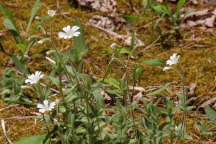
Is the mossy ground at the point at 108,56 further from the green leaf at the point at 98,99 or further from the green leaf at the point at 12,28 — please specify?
the green leaf at the point at 98,99

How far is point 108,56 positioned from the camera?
1.99m

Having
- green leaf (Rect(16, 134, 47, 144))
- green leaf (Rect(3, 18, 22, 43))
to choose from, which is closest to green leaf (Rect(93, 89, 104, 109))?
green leaf (Rect(16, 134, 47, 144))

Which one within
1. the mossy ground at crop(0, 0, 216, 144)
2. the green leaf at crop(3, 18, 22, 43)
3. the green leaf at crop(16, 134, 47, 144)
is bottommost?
the green leaf at crop(16, 134, 47, 144)

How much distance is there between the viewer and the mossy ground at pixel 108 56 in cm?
156

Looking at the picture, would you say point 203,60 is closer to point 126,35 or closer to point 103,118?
point 126,35

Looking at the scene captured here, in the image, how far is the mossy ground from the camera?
1.56 meters

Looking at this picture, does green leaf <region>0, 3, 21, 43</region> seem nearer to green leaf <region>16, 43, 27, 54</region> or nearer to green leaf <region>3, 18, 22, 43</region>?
green leaf <region>3, 18, 22, 43</region>

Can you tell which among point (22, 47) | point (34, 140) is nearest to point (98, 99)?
point (34, 140)

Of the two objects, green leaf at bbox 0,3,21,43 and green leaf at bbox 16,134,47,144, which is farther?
green leaf at bbox 0,3,21,43

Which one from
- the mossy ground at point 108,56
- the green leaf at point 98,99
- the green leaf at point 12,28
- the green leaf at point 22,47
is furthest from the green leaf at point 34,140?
the green leaf at point 12,28

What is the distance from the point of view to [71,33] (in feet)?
3.48

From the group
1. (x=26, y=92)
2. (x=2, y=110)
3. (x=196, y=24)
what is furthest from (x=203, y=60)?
(x=2, y=110)

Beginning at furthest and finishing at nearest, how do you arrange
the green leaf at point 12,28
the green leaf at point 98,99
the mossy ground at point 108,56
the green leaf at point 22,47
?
the green leaf at point 12,28, the green leaf at point 22,47, the mossy ground at point 108,56, the green leaf at point 98,99

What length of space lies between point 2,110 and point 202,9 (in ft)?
5.73
